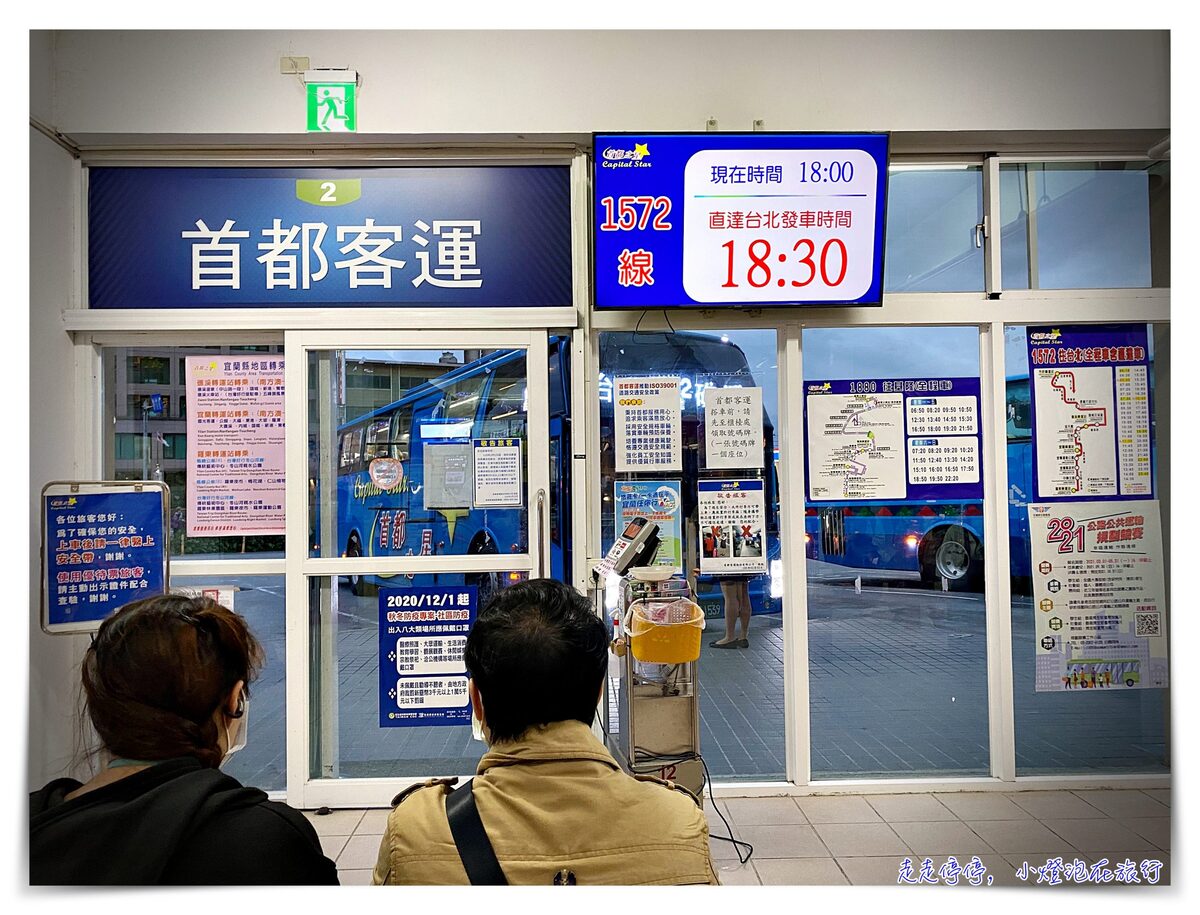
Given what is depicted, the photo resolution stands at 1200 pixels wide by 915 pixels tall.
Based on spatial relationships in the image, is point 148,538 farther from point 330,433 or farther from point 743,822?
point 743,822

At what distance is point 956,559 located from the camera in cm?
350

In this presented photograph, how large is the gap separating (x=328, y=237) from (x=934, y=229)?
2680 millimetres

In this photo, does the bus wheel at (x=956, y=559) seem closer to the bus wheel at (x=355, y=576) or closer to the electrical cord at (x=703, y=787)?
the electrical cord at (x=703, y=787)

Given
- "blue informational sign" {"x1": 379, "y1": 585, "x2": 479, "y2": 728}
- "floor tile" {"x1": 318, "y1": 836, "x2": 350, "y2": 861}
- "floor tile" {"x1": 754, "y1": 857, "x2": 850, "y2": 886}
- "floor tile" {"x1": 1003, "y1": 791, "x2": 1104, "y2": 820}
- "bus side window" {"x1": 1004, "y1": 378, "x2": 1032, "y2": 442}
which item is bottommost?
"floor tile" {"x1": 1003, "y1": 791, "x2": 1104, "y2": 820}

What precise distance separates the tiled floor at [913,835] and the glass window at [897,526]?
0.79 feet

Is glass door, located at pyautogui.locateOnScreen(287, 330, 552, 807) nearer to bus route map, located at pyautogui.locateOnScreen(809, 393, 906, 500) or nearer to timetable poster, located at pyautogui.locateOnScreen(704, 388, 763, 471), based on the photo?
timetable poster, located at pyautogui.locateOnScreen(704, 388, 763, 471)

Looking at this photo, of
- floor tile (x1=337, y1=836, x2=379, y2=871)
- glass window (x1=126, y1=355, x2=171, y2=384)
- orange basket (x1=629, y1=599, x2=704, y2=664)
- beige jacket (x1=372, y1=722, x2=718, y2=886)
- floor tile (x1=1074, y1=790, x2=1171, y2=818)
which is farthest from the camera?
glass window (x1=126, y1=355, x2=171, y2=384)

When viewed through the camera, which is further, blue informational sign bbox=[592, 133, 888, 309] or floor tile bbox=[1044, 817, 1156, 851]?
blue informational sign bbox=[592, 133, 888, 309]

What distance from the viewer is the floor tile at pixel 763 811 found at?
3080 millimetres

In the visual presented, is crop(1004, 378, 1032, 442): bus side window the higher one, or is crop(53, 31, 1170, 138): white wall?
crop(53, 31, 1170, 138): white wall

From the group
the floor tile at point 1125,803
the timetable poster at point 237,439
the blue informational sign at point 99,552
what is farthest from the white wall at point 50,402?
the floor tile at point 1125,803

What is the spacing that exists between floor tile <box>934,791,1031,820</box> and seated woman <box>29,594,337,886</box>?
279cm

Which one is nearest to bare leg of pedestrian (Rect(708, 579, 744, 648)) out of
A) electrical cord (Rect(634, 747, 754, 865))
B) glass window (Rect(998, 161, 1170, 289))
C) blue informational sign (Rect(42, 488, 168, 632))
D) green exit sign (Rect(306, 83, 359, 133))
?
electrical cord (Rect(634, 747, 754, 865))

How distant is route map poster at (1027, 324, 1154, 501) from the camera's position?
344 cm
